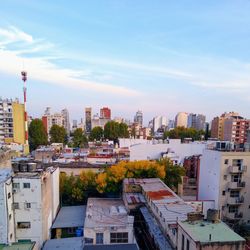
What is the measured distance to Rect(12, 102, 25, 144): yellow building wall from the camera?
163 feet

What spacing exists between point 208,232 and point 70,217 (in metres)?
13.6

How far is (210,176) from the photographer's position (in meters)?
22.5

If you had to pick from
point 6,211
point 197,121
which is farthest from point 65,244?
point 197,121

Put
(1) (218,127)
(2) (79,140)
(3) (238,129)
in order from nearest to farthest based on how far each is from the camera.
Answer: (2) (79,140) < (3) (238,129) < (1) (218,127)

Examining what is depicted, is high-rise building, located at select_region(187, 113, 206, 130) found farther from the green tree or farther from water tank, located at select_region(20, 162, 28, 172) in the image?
water tank, located at select_region(20, 162, 28, 172)

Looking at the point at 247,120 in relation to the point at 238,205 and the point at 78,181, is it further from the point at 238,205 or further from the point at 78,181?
the point at 78,181

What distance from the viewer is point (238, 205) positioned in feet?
69.6

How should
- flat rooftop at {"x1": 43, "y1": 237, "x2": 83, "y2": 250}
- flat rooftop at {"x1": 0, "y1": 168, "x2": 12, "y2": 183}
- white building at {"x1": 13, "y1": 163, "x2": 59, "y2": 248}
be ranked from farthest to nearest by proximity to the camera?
white building at {"x1": 13, "y1": 163, "x2": 59, "y2": 248}, flat rooftop at {"x1": 43, "y1": 237, "x2": 83, "y2": 250}, flat rooftop at {"x1": 0, "y1": 168, "x2": 12, "y2": 183}

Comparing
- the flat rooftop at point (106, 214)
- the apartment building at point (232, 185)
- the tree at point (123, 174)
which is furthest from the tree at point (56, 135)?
the apartment building at point (232, 185)

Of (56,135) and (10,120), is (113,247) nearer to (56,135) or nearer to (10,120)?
(10,120)

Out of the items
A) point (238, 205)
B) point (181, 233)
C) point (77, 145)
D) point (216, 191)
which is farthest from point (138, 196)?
point (77, 145)

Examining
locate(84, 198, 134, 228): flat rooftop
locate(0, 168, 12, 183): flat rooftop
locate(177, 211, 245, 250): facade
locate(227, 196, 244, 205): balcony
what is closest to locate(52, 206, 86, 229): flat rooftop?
locate(84, 198, 134, 228): flat rooftop

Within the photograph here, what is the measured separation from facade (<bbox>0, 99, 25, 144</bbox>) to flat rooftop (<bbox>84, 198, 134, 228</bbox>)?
109 ft

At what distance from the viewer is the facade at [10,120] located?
49.3m
